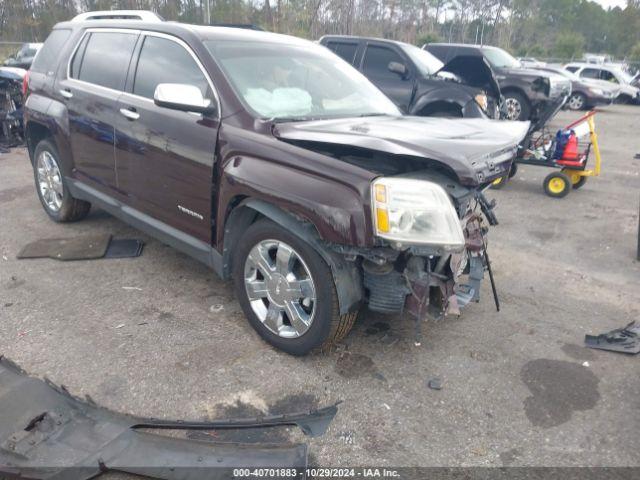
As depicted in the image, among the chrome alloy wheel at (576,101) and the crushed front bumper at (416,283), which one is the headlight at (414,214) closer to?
the crushed front bumper at (416,283)

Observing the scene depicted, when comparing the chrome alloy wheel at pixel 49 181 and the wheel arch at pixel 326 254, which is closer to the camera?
the wheel arch at pixel 326 254

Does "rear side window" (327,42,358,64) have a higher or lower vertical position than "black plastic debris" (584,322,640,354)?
higher

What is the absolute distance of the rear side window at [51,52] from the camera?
488 centimetres

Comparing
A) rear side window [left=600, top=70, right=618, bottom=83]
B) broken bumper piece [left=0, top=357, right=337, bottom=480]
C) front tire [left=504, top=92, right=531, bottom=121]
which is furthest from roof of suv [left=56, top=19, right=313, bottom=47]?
rear side window [left=600, top=70, right=618, bottom=83]

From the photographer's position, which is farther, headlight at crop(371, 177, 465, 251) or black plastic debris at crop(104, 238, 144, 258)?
black plastic debris at crop(104, 238, 144, 258)

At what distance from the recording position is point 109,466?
2289 millimetres

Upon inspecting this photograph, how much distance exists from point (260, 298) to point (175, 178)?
105cm

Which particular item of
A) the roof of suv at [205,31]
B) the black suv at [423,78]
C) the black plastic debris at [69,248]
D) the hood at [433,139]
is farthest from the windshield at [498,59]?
the black plastic debris at [69,248]

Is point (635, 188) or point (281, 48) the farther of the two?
point (635, 188)

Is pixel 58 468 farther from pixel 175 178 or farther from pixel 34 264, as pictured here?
pixel 34 264

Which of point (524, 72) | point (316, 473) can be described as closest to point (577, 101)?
point (524, 72)

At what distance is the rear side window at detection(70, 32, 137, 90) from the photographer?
4.09m

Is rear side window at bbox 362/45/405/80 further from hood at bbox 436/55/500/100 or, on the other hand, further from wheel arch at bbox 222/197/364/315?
wheel arch at bbox 222/197/364/315

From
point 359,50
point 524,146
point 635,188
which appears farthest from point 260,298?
point 359,50
